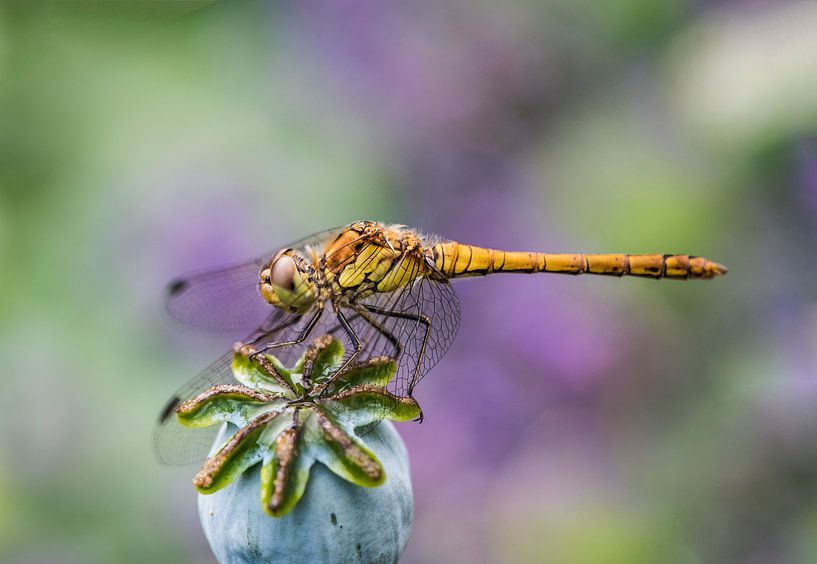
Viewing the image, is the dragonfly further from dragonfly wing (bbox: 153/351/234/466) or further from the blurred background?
the blurred background

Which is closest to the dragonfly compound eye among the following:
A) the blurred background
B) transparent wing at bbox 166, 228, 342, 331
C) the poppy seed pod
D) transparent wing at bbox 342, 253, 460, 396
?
transparent wing at bbox 342, 253, 460, 396

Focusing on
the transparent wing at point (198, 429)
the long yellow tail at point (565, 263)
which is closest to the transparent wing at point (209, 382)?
the transparent wing at point (198, 429)

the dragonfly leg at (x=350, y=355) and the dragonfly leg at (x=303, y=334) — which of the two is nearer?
the dragonfly leg at (x=350, y=355)

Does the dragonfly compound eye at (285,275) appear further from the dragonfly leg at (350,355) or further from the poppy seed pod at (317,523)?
the poppy seed pod at (317,523)

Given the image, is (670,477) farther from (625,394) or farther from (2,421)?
(2,421)

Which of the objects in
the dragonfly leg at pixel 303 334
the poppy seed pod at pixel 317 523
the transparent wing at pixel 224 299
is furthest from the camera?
the transparent wing at pixel 224 299

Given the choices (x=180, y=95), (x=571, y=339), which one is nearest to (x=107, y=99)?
(x=180, y=95)
